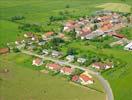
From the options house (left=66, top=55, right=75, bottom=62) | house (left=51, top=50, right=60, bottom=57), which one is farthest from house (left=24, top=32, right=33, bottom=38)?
house (left=66, top=55, right=75, bottom=62)

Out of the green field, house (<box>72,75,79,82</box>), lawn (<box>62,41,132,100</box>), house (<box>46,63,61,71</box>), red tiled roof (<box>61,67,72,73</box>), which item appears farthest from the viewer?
house (<box>46,63,61,71</box>)

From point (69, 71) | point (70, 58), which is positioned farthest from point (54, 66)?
point (70, 58)

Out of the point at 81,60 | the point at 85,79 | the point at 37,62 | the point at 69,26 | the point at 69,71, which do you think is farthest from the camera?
the point at 69,26

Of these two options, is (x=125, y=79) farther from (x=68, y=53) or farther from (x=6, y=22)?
(x=6, y=22)

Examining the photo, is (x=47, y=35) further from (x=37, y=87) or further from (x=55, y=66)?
(x=37, y=87)

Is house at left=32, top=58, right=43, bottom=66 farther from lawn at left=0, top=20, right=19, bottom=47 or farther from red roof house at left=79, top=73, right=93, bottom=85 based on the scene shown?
lawn at left=0, top=20, right=19, bottom=47

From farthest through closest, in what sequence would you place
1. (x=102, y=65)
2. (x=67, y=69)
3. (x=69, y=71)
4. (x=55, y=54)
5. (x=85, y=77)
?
(x=55, y=54) < (x=102, y=65) < (x=67, y=69) < (x=69, y=71) < (x=85, y=77)

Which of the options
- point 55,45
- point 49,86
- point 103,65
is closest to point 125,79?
point 103,65

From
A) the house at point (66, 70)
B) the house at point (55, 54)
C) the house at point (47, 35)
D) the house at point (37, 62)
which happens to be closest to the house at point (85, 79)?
the house at point (66, 70)
